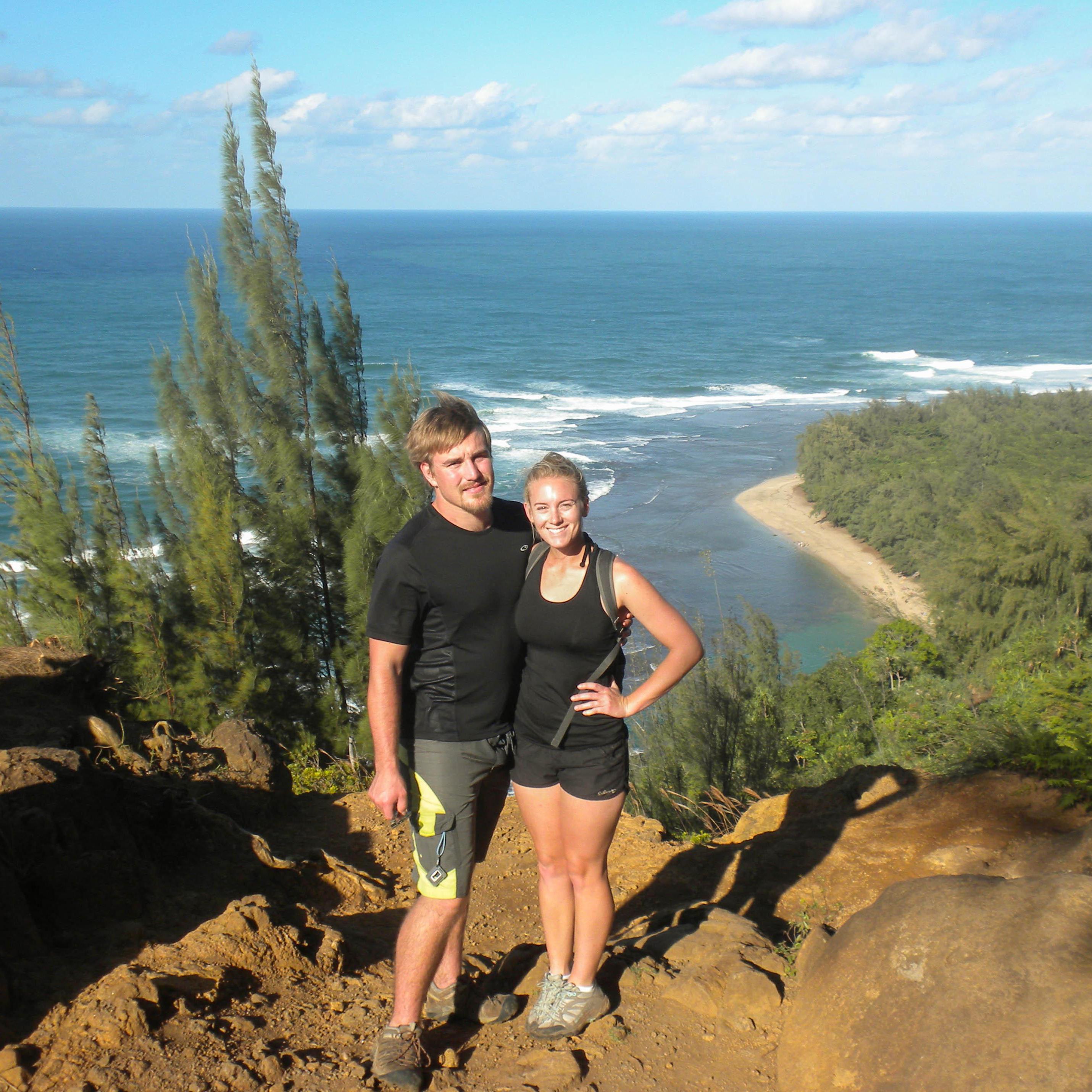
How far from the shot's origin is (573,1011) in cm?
315

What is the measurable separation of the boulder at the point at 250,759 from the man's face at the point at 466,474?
3.89 m

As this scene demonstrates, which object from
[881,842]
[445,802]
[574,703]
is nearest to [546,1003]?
[445,802]

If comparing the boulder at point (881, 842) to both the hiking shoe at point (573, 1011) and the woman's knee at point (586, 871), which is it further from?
the woman's knee at point (586, 871)

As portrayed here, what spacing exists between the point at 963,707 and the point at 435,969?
577cm

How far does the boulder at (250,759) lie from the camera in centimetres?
618

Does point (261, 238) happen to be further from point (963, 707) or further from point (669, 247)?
point (669, 247)

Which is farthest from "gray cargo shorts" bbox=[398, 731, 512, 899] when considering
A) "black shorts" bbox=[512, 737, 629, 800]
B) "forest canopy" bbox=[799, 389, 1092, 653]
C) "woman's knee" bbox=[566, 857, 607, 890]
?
"forest canopy" bbox=[799, 389, 1092, 653]

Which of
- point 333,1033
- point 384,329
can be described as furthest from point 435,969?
point 384,329

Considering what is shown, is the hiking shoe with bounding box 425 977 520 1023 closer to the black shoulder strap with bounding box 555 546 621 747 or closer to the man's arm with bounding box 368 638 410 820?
the man's arm with bounding box 368 638 410 820

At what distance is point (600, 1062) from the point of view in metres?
3.04

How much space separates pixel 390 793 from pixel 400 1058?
78cm

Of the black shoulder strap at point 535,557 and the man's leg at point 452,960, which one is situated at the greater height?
the black shoulder strap at point 535,557

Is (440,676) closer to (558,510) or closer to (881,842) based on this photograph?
(558,510)

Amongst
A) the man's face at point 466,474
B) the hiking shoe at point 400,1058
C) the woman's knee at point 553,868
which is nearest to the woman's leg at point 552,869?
the woman's knee at point 553,868
